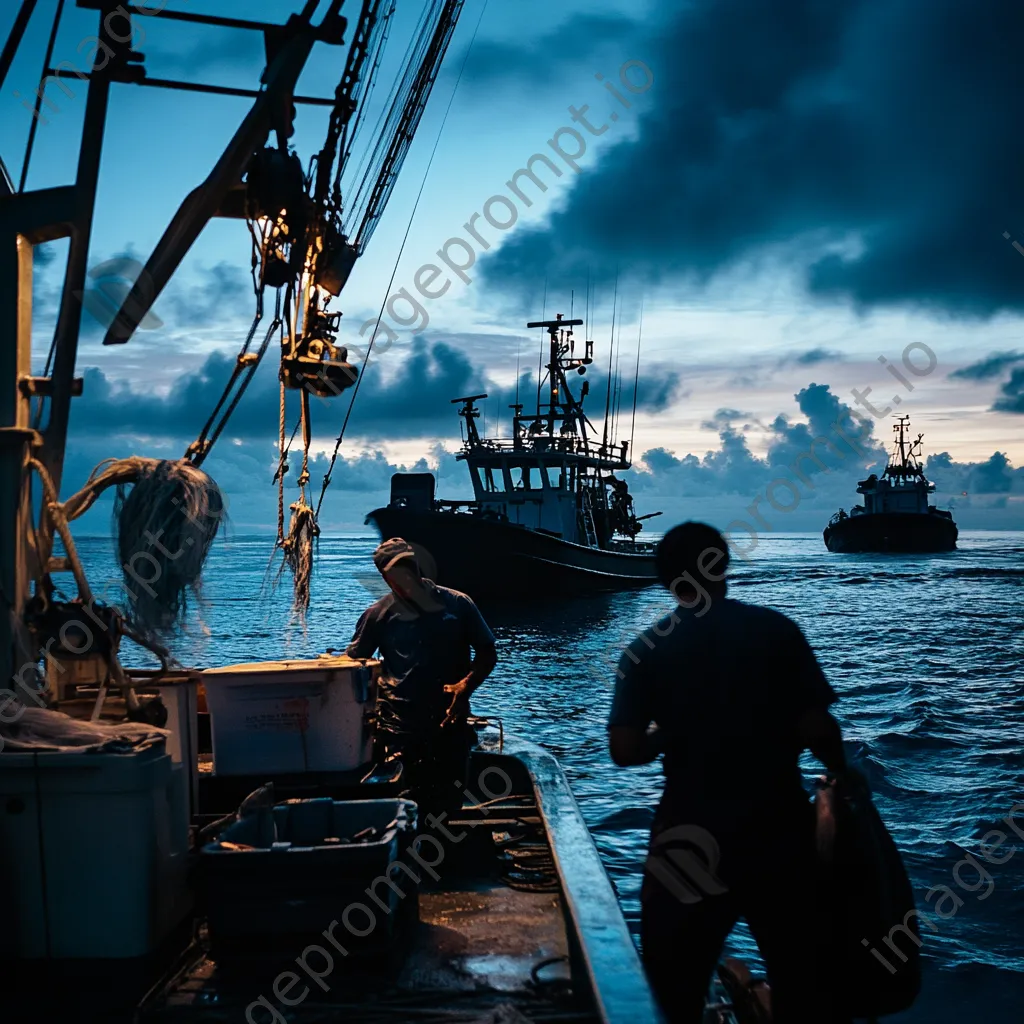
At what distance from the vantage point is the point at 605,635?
2573 cm

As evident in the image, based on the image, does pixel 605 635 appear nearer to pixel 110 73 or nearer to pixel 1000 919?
pixel 1000 919

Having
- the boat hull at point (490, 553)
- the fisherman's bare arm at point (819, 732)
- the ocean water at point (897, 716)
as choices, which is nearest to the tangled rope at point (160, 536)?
the ocean water at point (897, 716)

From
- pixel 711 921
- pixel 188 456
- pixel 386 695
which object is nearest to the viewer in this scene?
pixel 711 921

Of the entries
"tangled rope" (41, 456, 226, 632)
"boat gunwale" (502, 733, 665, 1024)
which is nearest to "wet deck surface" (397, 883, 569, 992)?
"boat gunwale" (502, 733, 665, 1024)

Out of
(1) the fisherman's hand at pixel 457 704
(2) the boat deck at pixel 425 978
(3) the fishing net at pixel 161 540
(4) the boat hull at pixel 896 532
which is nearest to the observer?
(2) the boat deck at pixel 425 978

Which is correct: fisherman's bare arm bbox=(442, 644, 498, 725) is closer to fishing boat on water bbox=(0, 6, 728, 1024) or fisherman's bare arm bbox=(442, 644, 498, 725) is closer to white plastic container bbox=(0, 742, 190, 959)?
fishing boat on water bbox=(0, 6, 728, 1024)

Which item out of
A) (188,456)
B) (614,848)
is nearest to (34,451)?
(188,456)

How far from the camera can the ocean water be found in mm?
6270

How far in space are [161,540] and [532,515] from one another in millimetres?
31185

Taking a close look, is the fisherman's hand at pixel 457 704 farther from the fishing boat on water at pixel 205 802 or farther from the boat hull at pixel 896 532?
the boat hull at pixel 896 532

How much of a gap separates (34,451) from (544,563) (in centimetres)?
2889

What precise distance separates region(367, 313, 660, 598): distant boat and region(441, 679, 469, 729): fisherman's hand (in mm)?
25895

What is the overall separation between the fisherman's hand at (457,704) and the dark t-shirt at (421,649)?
0.10ft

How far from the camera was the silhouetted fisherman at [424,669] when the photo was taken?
5012 millimetres
